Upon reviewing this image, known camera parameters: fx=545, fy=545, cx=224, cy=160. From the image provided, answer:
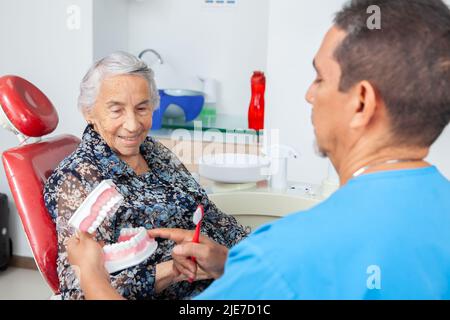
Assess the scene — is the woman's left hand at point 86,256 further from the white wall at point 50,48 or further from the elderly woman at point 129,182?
the white wall at point 50,48

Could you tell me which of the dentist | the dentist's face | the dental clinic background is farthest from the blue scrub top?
the dental clinic background

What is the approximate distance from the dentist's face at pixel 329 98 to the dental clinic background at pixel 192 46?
167 centimetres

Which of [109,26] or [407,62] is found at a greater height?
[109,26]

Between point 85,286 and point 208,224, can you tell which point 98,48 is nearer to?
point 208,224

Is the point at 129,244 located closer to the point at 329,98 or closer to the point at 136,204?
the point at 136,204

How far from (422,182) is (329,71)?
0.75 feet

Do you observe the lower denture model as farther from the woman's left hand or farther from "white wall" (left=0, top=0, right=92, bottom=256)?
"white wall" (left=0, top=0, right=92, bottom=256)

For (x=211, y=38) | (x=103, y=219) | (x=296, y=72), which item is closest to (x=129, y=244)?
(x=103, y=219)

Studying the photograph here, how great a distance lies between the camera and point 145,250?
123 centimetres

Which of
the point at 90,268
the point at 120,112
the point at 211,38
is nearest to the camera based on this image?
the point at 90,268

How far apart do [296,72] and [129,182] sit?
1.31 meters

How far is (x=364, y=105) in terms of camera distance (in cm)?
83

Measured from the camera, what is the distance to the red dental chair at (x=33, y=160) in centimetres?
144

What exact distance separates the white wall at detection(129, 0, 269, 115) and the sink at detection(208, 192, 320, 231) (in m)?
1.42
